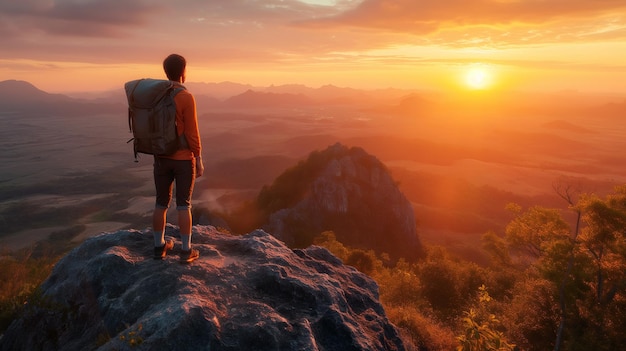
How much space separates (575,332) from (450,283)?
14290 mm

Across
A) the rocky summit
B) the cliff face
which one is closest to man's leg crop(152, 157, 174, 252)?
the rocky summit

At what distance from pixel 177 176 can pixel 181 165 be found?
0.24m

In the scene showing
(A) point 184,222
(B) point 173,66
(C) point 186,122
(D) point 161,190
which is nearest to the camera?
(C) point 186,122

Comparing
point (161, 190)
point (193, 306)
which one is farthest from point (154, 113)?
point (193, 306)

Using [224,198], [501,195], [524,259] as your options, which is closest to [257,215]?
[524,259]

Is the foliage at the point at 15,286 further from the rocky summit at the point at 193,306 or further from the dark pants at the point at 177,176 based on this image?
the dark pants at the point at 177,176

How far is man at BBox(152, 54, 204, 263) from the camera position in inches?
229

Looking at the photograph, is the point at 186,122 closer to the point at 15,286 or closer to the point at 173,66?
Result: the point at 173,66

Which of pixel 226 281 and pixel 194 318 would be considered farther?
pixel 226 281

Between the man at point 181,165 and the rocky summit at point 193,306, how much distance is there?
0.70m

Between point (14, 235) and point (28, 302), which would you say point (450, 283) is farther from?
point (14, 235)

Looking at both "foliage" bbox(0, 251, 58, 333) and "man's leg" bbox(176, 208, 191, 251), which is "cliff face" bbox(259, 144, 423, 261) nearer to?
"foliage" bbox(0, 251, 58, 333)

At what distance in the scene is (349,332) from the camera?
5996 mm

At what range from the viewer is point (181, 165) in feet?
20.0
